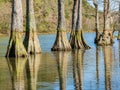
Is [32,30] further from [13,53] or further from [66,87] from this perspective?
[66,87]

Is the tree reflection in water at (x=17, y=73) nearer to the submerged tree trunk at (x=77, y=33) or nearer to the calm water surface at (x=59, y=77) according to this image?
the calm water surface at (x=59, y=77)

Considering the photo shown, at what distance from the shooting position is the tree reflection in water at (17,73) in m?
16.1

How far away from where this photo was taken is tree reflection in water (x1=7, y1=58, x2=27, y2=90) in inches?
633

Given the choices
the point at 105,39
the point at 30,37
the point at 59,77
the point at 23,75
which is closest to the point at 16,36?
the point at 30,37

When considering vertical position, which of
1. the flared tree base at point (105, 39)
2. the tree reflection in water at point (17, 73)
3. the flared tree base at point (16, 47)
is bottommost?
the flared tree base at point (105, 39)

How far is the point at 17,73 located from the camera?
1978 centimetres

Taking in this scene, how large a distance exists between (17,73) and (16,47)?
28.1ft

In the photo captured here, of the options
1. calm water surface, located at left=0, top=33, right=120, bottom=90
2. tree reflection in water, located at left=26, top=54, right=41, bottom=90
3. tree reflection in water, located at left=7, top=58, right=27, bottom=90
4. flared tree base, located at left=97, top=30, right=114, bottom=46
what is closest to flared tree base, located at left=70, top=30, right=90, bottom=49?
flared tree base, located at left=97, top=30, right=114, bottom=46

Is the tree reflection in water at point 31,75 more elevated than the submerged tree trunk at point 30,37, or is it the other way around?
the submerged tree trunk at point 30,37

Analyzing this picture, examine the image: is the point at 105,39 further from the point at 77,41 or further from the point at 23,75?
the point at 23,75

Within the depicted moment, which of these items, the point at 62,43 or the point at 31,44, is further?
the point at 62,43

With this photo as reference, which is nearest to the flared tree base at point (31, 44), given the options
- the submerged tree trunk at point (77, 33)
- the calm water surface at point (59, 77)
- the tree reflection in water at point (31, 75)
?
the submerged tree trunk at point (77, 33)

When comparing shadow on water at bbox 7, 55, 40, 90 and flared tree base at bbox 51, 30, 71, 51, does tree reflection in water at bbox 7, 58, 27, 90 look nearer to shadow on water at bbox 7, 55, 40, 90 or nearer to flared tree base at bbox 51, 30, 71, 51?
shadow on water at bbox 7, 55, 40, 90

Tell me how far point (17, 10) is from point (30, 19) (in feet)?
12.6
